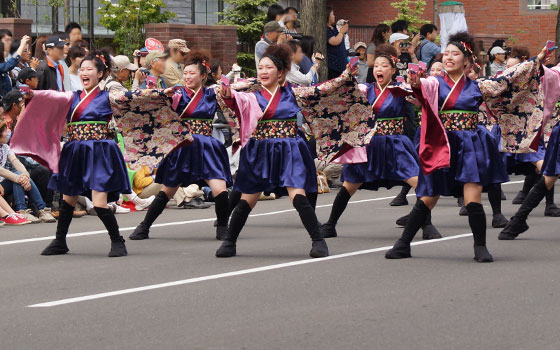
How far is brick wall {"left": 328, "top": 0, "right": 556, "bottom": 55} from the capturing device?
34062mm

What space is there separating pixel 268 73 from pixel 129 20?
1283cm

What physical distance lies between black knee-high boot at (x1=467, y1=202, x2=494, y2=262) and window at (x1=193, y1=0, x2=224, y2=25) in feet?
60.0

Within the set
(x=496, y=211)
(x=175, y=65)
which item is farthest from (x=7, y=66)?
(x=496, y=211)

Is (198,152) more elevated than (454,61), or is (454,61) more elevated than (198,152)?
(454,61)

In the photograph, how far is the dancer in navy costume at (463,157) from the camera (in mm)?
9195

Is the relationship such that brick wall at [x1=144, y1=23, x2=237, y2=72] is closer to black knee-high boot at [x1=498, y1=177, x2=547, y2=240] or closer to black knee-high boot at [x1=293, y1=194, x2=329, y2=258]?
black knee-high boot at [x1=498, y1=177, x2=547, y2=240]

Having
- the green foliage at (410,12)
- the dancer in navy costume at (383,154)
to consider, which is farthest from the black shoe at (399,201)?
the green foliage at (410,12)

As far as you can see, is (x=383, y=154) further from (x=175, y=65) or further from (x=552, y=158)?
(x=175, y=65)

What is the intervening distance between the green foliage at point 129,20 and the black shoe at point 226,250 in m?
12.5

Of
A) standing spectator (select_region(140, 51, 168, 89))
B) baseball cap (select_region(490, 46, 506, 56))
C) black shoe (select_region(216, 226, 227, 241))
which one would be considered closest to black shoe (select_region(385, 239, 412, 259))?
black shoe (select_region(216, 226, 227, 241))

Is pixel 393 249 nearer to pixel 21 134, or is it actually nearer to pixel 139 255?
pixel 139 255

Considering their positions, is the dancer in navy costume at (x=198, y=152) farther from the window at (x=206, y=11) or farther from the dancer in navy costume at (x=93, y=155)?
the window at (x=206, y=11)

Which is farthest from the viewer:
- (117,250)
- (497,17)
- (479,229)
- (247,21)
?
(497,17)

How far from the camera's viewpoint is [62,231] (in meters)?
10.1
